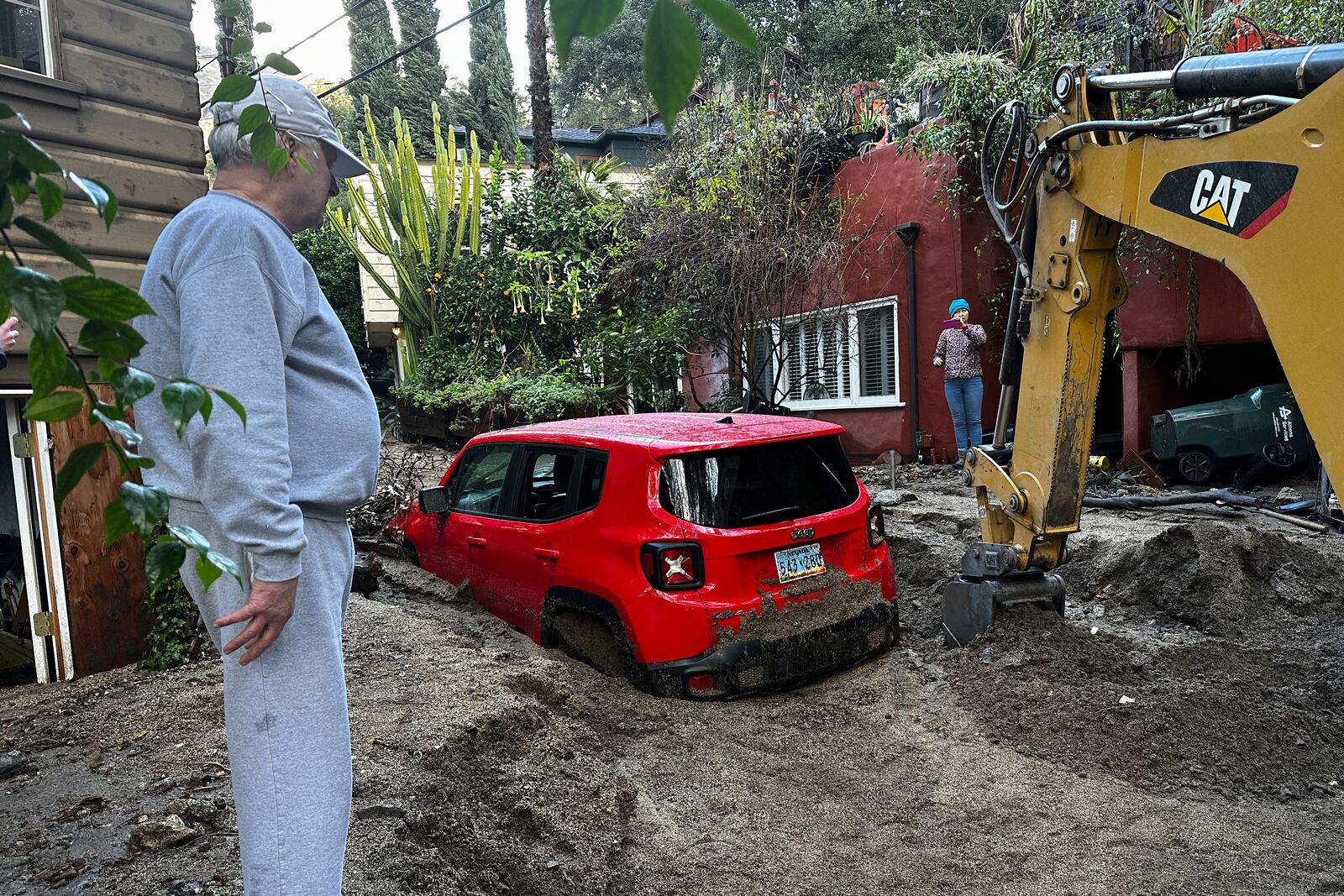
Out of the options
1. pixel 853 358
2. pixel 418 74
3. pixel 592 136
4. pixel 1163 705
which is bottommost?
pixel 1163 705

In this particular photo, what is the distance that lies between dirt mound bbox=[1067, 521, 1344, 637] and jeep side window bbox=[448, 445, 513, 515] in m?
4.46

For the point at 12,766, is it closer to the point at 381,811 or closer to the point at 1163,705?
the point at 381,811

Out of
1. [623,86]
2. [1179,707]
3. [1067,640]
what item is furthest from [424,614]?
[623,86]

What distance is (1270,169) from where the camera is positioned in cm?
350

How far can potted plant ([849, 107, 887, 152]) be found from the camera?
15.2 meters

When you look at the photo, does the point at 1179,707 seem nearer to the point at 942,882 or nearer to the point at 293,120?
the point at 942,882

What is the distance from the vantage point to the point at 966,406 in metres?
12.5

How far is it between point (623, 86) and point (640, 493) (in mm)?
35902

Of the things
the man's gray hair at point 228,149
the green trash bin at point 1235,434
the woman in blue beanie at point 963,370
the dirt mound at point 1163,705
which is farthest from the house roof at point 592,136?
the man's gray hair at point 228,149

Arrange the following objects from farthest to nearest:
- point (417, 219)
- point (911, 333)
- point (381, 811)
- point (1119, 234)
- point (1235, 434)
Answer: point (417, 219), point (911, 333), point (1235, 434), point (1119, 234), point (381, 811)

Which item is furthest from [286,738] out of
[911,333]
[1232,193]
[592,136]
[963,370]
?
[592,136]

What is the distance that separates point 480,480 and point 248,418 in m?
4.61

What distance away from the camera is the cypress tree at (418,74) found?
112 feet

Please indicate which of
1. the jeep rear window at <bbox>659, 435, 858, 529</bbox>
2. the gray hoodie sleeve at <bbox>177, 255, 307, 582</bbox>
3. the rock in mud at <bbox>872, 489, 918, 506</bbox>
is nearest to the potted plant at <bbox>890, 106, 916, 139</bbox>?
the rock in mud at <bbox>872, 489, 918, 506</bbox>
